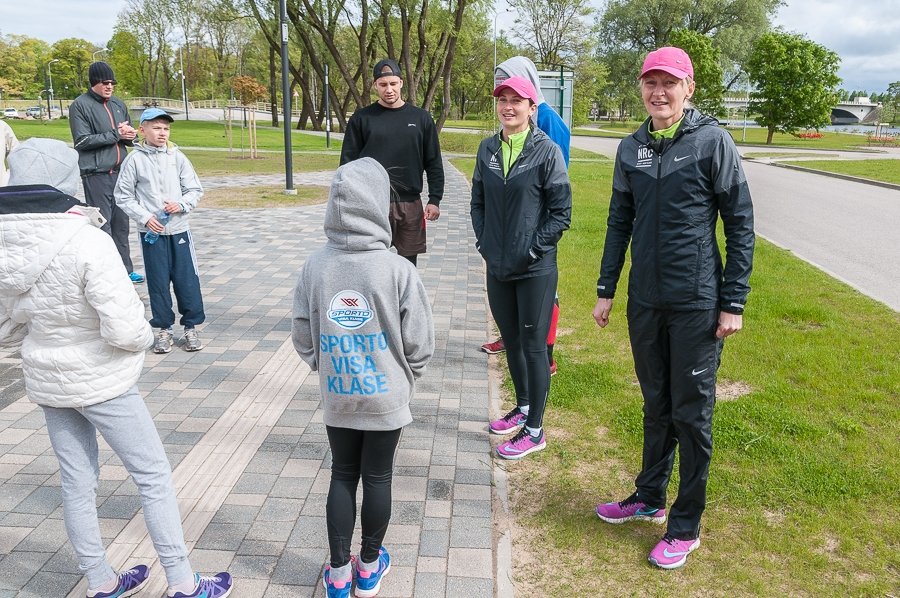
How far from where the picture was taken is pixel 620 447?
4148mm

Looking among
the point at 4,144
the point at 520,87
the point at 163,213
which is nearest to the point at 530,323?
the point at 520,87

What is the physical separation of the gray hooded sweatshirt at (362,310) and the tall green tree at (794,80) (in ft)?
157

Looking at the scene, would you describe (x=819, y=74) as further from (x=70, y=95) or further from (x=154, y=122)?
(x=70, y=95)

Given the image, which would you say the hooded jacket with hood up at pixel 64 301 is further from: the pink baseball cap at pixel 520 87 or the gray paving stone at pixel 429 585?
the pink baseball cap at pixel 520 87

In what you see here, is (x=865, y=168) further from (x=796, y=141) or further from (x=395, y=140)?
(x=796, y=141)

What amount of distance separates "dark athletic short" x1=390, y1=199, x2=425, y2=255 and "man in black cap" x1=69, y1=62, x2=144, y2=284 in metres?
3.13

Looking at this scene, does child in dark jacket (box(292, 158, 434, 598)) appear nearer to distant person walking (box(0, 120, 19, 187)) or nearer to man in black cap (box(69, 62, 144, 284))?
distant person walking (box(0, 120, 19, 187))

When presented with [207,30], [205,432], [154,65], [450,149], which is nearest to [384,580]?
[205,432]

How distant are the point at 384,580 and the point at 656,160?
2.08 meters

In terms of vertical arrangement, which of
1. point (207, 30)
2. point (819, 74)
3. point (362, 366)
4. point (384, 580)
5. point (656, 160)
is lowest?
point (384, 580)

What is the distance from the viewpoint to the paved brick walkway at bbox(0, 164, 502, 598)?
299cm

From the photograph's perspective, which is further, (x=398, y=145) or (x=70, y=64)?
(x=70, y=64)

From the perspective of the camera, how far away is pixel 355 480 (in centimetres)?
278

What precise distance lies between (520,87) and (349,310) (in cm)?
185
